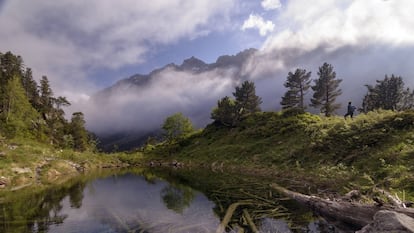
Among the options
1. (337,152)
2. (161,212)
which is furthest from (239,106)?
(161,212)

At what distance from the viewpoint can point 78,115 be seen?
474ft

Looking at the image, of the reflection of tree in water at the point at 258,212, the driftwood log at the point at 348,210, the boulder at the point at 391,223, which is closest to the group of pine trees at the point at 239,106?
the reflection of tree in water at the point at 258,212

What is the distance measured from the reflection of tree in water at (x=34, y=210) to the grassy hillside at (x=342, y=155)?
23215mm

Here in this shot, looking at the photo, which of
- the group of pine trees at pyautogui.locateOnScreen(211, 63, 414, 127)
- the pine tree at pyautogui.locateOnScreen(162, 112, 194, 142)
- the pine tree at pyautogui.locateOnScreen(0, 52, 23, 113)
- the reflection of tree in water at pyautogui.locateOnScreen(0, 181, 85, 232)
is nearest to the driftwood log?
the reflection of tree in water at pyautogui.locateOnScreen(0, 181, 85, 232)

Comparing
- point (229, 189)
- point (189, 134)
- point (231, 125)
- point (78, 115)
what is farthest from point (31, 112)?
point (229, 189)

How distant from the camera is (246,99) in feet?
367

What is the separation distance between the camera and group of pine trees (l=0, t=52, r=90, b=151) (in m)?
94.1

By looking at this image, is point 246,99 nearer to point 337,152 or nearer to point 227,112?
point 227,112

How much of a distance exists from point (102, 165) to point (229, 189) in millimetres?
63211

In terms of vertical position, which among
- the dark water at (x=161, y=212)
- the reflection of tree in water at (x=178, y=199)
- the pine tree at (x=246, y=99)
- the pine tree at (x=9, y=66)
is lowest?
the reflection of tree in water at (x=178, y=199)

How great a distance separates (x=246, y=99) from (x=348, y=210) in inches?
3816

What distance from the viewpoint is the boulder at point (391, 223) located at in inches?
368

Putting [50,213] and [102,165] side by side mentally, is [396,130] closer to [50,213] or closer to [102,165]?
[50,213]

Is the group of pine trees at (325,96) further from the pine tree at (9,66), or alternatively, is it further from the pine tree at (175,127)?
the pine tree at (9,66)
